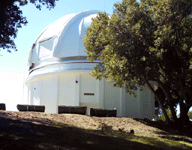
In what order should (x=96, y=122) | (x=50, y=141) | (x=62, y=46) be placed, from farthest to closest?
(x=62, y=46), (x=96, y=122), (x=50, y=141)

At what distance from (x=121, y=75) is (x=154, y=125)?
427 cm

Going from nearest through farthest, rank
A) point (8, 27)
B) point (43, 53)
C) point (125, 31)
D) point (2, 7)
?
1. point (2, 7)
2. point (8, 27)
3. point (125, 31)
4. point (43, 53)

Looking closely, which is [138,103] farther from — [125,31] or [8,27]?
[8,27]

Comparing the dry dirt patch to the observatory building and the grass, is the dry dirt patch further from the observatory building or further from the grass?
the observatory building

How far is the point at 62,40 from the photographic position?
2511 centimetres

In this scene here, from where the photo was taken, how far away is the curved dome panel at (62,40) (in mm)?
24312

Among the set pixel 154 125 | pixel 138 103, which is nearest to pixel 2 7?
pixel 154 125

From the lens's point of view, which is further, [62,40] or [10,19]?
[62,40]

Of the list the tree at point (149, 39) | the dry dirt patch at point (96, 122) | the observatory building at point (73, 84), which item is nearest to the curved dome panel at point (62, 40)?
the observatory building at point (73, 84)

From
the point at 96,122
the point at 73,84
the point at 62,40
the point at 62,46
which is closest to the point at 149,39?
the point at 96,122

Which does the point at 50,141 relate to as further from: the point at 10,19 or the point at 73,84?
the point at 73,84

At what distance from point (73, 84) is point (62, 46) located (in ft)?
15.2

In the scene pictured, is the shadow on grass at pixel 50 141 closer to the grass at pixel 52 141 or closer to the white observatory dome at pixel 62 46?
the grass at pixel 52 141

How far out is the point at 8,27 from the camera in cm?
945
